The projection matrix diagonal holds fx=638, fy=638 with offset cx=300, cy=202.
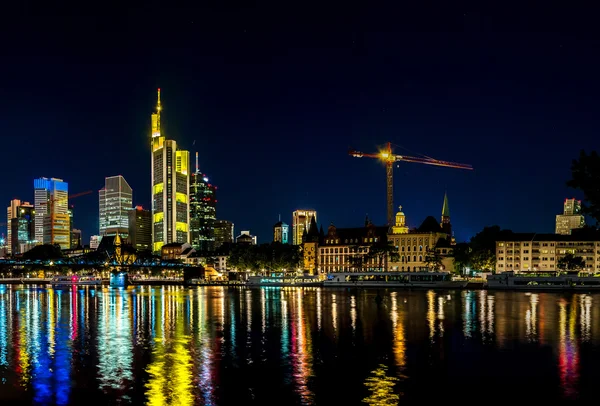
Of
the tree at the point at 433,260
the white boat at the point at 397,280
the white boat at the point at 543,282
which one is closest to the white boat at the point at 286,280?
the white boat at the point at 397,280

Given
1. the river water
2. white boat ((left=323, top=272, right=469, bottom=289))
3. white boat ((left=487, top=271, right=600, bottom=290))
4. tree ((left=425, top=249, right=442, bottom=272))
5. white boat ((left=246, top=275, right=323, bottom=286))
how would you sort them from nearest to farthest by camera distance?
the river water, white boat ((left=487, top=271, right=600, bottom=290)), white boat ((left=323, top=272, right=469, bottom=289)), white boat ((left=246, top=275, right=323, bottom=286)), tree ((left=425, top=249, right=442, bottom=272))

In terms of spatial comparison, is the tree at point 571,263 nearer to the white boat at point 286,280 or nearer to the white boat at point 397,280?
the white boat at point 397,280

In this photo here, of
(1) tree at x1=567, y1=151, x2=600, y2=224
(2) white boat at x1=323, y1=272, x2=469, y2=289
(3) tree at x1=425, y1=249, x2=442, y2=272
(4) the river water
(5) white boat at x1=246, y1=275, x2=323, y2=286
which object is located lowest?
(5) white boat at x1=246, y1=275, x2=323, y2=286

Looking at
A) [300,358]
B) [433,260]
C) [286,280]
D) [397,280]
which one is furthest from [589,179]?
[433,260]

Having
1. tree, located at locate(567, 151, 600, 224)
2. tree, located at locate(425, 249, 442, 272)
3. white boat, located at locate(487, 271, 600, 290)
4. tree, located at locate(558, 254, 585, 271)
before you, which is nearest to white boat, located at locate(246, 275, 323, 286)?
tree, located at locate(425, 249, 442, 272)

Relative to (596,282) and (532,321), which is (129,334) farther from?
(596,282)

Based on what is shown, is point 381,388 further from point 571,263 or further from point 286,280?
point 571,263

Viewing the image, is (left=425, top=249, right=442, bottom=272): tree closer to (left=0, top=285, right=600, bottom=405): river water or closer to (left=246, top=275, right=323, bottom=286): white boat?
(left=246, top=275, right=323, bottom=286): white boat

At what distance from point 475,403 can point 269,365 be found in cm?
1376

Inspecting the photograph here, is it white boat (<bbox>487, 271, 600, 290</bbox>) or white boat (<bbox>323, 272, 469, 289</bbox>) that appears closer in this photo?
white boat (<bbox>487, 271, 600, 290</bbox>)

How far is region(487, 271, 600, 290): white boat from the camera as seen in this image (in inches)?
5379

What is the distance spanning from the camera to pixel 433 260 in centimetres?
19112

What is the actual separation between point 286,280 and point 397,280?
3320cm

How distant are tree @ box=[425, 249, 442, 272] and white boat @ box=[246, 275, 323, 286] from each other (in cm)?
3720
